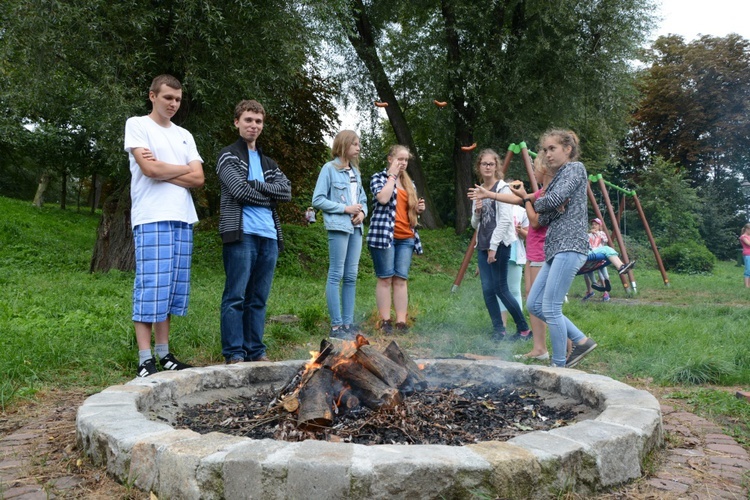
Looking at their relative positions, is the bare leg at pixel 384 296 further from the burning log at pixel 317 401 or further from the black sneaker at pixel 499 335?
the burning log at pixel 317 401

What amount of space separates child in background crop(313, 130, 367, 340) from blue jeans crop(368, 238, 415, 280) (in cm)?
43

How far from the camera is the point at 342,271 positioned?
559 cm

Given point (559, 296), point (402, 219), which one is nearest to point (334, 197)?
point (402, 219)

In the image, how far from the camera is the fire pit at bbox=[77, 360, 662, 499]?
2062 millimetres

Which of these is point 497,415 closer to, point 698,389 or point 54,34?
point 698,389

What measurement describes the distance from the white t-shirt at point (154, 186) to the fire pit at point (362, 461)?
146 centimetres

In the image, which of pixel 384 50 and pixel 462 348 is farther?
pixel 384 50

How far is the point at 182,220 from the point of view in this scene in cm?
412

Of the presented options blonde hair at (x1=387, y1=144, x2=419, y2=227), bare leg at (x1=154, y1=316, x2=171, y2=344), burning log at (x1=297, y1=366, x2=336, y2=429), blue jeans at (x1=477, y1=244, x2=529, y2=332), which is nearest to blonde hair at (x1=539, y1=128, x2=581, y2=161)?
blue jeans at (x1=477, y1=244, x2=529, y2=332)

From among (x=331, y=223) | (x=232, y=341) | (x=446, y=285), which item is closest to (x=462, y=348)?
(x=331, y=223)

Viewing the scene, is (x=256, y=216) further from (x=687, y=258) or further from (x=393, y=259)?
(x=687, y=258)

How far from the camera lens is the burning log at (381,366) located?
10.8 ft

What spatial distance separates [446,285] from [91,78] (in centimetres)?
717

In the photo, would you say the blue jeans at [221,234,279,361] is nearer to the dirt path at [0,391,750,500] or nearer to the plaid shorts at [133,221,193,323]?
the plaid shorts at [133,221,193,323]
